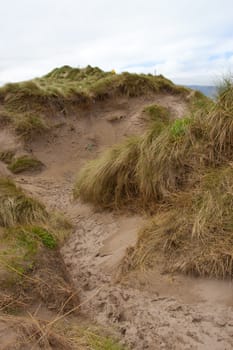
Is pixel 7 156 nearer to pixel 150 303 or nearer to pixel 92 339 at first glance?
pixel 150 303

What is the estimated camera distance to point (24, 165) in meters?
9.01

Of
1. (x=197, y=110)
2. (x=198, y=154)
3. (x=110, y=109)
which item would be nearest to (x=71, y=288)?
(x=198, y=154)

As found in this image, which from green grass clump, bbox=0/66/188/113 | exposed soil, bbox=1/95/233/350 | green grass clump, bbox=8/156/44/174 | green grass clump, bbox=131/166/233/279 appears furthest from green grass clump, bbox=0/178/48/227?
green grass clump, bbox=0/66/188/113

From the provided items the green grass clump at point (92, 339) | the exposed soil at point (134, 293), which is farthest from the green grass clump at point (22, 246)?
the green grass clump at point (92, 339)

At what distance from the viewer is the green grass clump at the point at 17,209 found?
5352 millimetres

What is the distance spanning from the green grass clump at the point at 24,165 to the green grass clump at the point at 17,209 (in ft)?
9.36

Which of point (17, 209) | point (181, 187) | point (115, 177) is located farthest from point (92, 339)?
point (115, 177)

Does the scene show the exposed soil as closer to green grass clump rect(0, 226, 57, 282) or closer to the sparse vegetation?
A: the sparse vegetation

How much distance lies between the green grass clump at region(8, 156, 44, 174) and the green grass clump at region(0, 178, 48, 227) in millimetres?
2853

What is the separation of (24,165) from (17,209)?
11.6ft

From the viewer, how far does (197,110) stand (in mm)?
5770

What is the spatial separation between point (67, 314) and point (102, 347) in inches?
26.6

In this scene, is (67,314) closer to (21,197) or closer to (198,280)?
(198,280)

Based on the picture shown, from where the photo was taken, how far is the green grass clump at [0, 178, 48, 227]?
5.35 m
